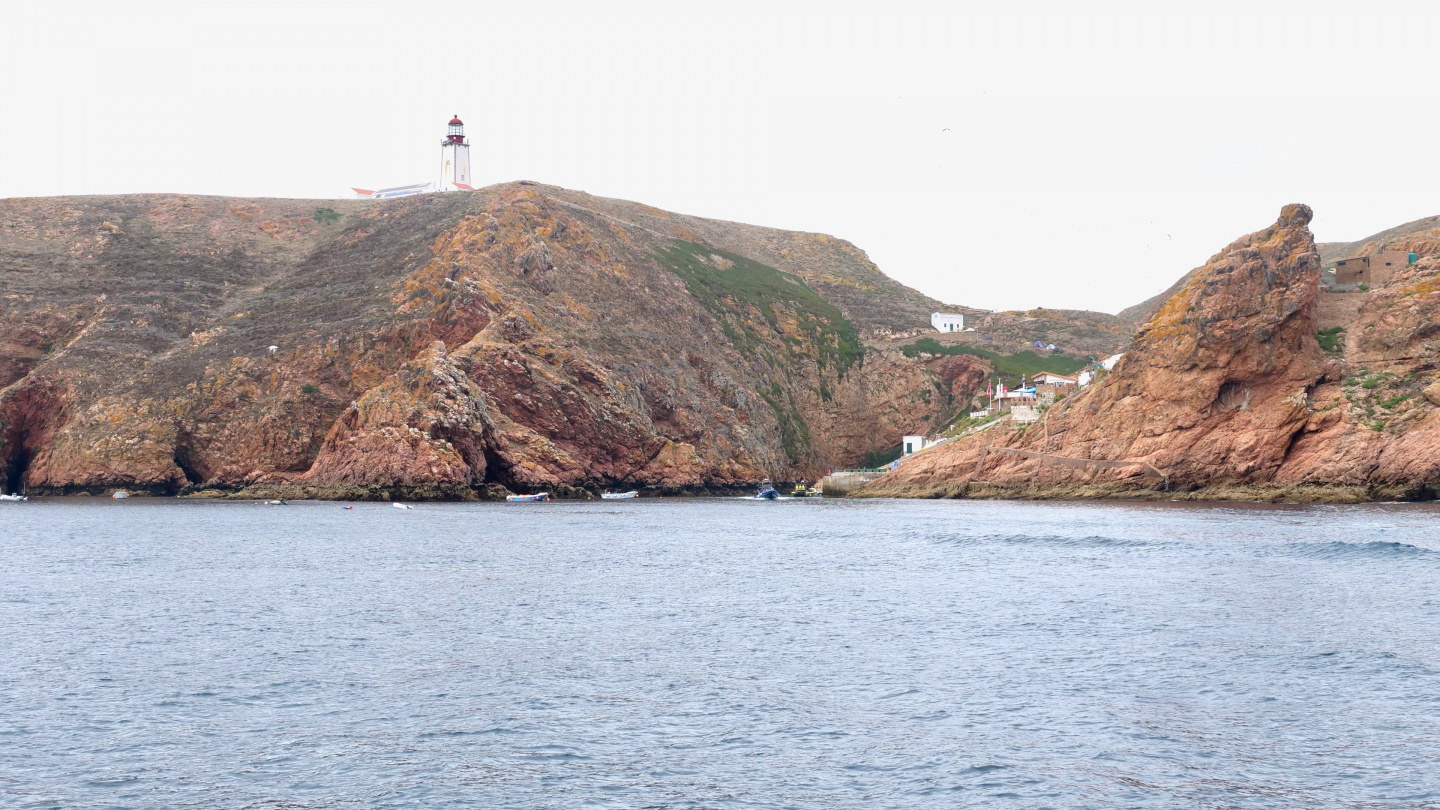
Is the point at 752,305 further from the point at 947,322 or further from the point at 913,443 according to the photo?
the point at 913,443

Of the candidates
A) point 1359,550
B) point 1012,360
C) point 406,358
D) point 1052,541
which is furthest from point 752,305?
point 1359,550

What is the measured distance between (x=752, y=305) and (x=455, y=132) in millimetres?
61274

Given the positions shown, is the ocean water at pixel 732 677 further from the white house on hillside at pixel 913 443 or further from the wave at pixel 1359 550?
the white house on hillside at pixel 913 443

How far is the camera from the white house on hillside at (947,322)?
197 metres

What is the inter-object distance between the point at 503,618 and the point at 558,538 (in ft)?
103

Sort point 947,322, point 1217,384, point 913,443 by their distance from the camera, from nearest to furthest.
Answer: point 1217,384 < point 913,443 < point 947,322

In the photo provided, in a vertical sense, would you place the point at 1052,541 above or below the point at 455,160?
below

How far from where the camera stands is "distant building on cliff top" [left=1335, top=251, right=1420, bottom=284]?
98.0 metres

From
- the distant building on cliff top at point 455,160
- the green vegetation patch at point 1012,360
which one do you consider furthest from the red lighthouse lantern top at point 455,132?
the green vegetation patch at point 1012,360

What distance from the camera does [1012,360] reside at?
17888 centimetres

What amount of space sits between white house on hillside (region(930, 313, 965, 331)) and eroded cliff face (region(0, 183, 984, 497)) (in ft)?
65.9

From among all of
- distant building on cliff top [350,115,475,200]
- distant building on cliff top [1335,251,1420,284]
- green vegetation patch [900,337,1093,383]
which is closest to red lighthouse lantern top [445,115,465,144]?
distant building on cliff top [350,115,475,200]

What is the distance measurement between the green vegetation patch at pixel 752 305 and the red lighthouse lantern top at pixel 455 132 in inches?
1594

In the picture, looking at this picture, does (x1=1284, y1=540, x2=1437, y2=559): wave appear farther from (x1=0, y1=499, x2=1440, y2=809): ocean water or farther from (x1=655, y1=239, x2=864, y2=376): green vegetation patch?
(x1=655, y1=239, x2=864, y2=376): green vegetation patch
